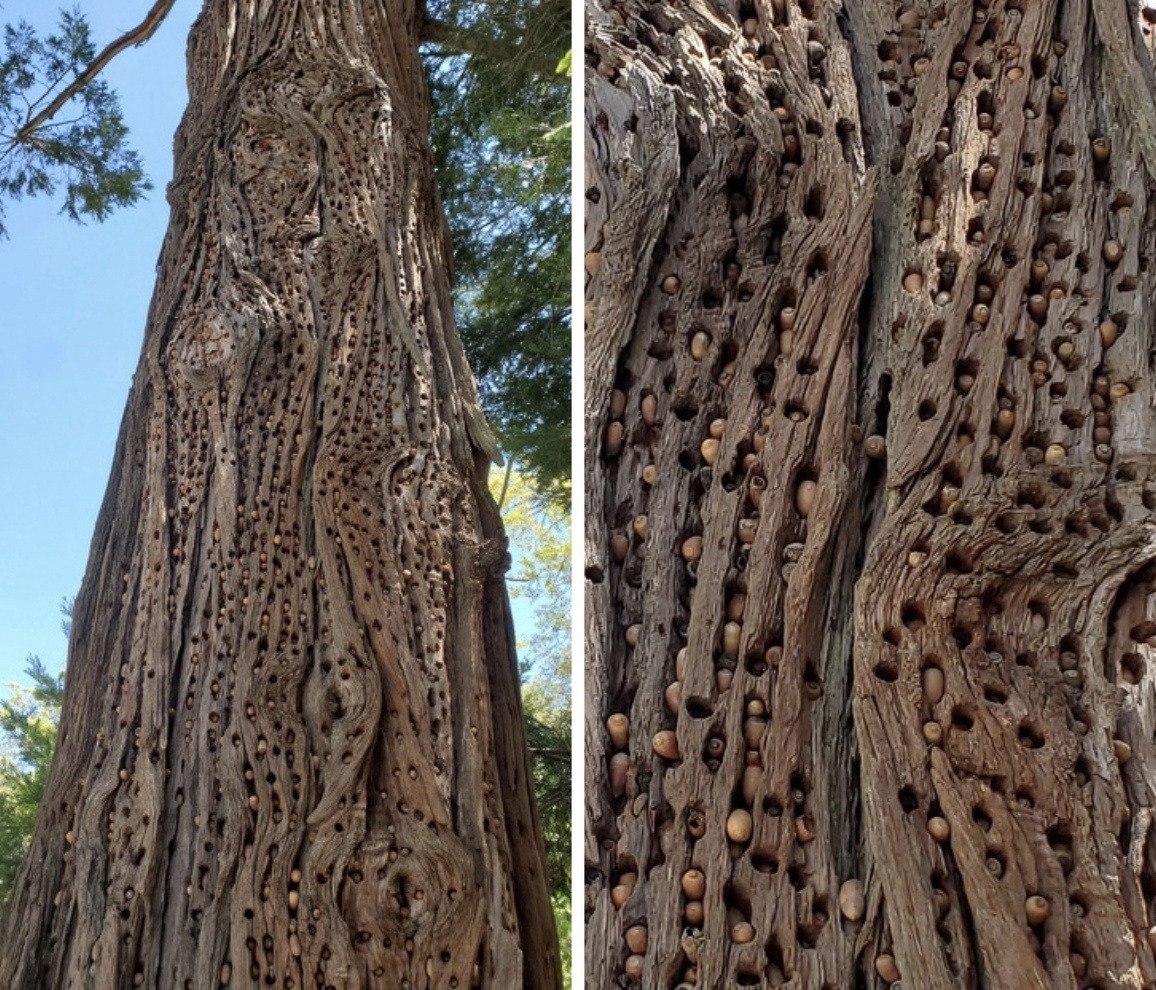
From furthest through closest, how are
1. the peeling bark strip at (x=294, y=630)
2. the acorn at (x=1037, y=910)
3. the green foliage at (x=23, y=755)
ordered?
the green foliage at (x=23, y=755)
the peeling bark strip at (x=294, y=630)
the acorn at (x=1037, y=910)

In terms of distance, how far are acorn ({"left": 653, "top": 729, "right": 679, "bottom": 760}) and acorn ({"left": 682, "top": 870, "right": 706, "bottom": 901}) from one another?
8cm

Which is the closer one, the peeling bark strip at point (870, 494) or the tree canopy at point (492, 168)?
the peeling bark strip at point (870, 494)

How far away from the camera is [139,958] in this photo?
4.54 ft

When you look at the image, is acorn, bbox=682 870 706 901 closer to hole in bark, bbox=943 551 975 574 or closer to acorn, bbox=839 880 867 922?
acorn, bbox=839 880 867 922

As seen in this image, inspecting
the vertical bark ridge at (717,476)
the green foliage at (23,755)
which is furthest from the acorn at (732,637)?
the green foliage at (23,755)

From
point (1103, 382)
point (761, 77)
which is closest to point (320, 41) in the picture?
point (761, 77)

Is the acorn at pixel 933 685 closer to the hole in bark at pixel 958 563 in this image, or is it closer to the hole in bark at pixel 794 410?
the hole in bark at pixel 958 563

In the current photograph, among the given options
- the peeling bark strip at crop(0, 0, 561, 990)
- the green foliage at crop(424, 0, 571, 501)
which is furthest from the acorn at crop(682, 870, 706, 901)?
the green foliage at crop(424, 0, 571, 501)

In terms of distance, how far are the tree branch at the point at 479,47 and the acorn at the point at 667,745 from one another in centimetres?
267

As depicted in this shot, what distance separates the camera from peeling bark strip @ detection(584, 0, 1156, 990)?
2.26ft

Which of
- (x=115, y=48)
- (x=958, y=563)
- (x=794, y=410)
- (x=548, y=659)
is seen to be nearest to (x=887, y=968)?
(x=958, y=563)

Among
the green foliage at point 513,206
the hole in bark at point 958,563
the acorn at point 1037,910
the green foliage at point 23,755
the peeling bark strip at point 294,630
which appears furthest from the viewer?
the green foliage at point 513,206

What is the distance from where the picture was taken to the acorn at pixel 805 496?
823 millimetres

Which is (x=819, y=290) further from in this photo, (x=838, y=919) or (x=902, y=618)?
(x=838, y=919)
